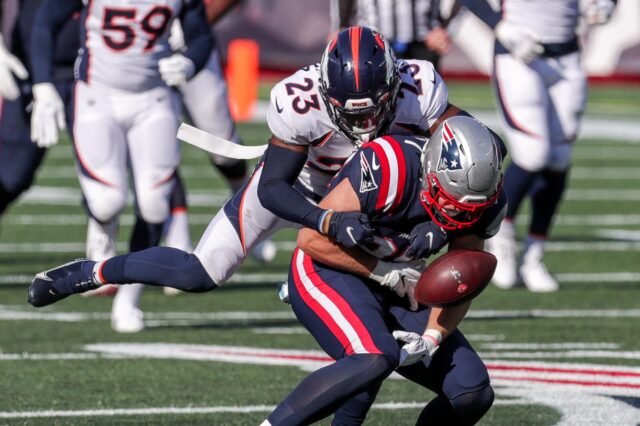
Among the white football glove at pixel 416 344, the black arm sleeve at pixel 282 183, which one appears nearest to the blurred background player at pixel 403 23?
the black arm sleeve at pixel 282 183

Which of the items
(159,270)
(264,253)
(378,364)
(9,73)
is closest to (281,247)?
(264,253)

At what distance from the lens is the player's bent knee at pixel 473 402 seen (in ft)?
14.5

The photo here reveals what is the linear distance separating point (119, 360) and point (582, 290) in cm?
297

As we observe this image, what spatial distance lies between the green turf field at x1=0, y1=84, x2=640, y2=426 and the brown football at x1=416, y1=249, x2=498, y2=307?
98 centimetres

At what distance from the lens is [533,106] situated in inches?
316

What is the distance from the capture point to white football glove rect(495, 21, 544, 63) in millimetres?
7758

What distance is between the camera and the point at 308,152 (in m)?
4.97

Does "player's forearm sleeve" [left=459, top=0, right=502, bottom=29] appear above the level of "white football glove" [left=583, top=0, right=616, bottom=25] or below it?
above

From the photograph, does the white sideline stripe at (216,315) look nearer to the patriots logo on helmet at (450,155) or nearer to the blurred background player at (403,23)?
the blurred background player at (403,23)

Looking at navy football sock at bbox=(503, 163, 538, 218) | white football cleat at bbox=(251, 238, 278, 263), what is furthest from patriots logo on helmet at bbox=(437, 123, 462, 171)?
white football cleat at bbox=(251, 238, 278, 263)

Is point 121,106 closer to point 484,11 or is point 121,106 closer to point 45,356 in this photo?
point 45,356

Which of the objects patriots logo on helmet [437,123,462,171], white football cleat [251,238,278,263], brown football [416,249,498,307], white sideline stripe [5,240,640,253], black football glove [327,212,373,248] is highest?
patriots logo on helmet [437,123,462,171]

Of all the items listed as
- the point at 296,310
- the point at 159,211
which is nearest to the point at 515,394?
the point at 296,310

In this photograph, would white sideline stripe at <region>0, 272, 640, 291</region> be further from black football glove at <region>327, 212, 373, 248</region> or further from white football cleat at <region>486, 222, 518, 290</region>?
black football glove at <region>327, 212, 373, 248</region>
